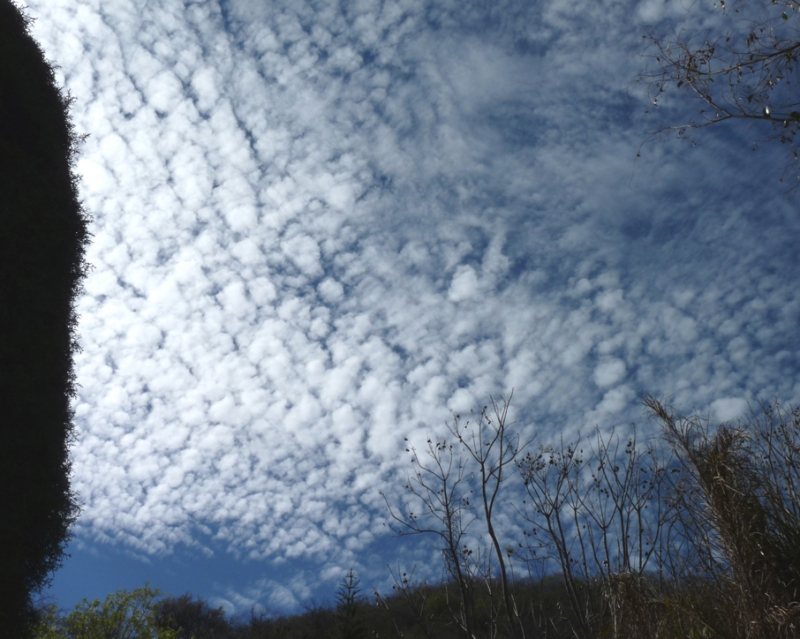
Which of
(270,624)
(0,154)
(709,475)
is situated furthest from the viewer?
(270,624)

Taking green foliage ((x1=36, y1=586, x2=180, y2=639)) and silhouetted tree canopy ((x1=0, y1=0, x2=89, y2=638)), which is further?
green foliage ((x1=36, y1=586, x2=180, y2=639))

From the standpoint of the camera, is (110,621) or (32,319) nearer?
(32,319)

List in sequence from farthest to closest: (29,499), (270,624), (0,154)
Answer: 1. (270,624)
2. (0,154)
3. (29,499)

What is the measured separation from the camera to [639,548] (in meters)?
6.55

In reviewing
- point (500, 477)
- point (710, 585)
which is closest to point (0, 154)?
point (500, 477)

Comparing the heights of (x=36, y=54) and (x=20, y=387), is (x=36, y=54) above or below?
above

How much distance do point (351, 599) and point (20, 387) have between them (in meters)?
11.8

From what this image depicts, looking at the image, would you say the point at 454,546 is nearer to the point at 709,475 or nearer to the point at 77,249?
the point at 709,475

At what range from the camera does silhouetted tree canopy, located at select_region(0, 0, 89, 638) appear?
18.5 feet

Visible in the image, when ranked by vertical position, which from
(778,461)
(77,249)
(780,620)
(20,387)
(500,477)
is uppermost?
(77,249)

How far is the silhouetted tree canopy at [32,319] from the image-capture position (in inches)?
222

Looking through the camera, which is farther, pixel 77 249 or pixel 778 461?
pixel 77 249

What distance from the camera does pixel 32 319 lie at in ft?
20.3

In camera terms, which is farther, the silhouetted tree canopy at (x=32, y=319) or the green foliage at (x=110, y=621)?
the green foliage at (x=110, y=621)
